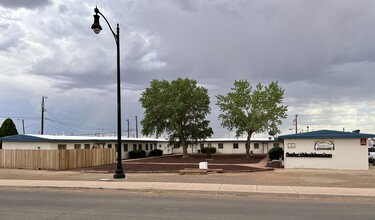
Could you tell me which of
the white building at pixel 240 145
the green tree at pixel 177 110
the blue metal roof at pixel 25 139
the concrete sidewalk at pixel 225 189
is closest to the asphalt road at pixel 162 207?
the concrete sidewalk at pixel 225 189

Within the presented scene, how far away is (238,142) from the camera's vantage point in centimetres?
7338

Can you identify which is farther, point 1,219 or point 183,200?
point 183,200

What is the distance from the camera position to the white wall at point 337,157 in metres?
30.0

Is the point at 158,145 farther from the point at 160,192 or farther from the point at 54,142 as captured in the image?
the point at 160,192

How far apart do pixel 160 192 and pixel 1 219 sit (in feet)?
23.1

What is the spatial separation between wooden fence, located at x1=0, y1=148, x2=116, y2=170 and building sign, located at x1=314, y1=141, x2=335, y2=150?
19.0m

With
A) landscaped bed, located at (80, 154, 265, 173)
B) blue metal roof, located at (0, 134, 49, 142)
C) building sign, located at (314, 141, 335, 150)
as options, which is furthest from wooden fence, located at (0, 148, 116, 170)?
building sign, located at (314, 141, 335, 150)

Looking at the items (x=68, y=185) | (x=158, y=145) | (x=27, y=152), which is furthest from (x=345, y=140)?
(x=158, y=145)

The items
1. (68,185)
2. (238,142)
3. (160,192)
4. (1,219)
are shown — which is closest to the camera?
(1,219)

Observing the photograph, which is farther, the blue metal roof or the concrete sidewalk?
the blue metal roof

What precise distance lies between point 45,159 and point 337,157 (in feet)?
73.4

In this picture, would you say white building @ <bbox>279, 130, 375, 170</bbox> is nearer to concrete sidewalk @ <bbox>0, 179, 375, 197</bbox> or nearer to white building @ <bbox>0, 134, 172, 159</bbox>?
concrete sidewalk @ <bbox>0, 179, 375, 197</bbox>

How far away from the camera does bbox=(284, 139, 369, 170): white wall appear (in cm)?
2997

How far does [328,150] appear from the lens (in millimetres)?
30500
